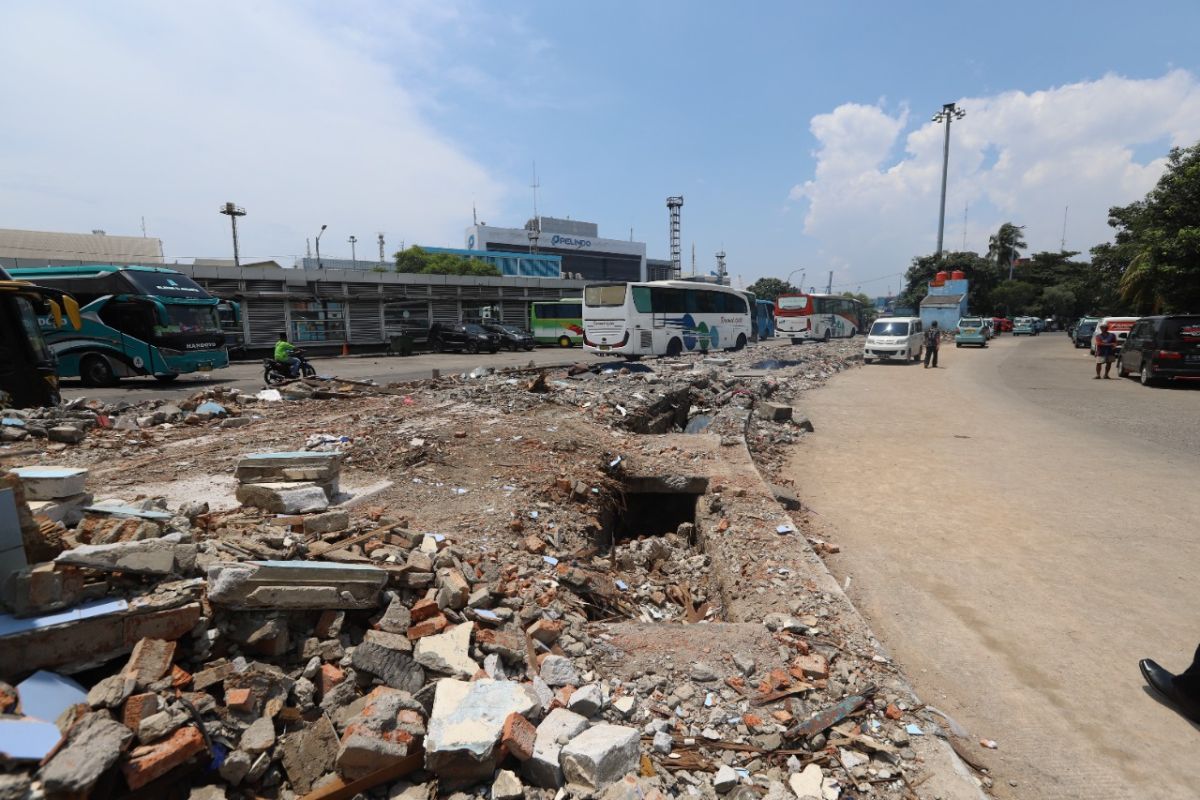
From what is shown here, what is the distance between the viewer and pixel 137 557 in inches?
106

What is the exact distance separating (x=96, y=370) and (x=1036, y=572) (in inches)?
734

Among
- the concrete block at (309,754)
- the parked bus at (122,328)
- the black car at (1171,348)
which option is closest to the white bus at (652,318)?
the parked bus at (122,328)


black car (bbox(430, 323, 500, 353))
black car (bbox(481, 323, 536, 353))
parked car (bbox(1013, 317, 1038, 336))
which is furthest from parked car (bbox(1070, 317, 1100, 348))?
black car (bbox(430, 323, 500, 353))

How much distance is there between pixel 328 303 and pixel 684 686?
27819 mm

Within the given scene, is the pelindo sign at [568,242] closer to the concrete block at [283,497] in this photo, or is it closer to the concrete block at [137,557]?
the concrete block at [283,497]

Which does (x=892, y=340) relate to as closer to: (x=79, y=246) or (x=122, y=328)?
(x=122, y=328)

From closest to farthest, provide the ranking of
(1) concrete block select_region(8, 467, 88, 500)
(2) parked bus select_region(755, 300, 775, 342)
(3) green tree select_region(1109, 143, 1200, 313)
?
(1) concrete block select_region(8, 467, 88, 500) → (3) green tree select_region(1109, 143, 1200, 313) → (2) parked bus select_region(755, 300, 775, 342)

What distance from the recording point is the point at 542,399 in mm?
10227

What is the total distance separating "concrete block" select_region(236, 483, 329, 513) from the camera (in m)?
4.44

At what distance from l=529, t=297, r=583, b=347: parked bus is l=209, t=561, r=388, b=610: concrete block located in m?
29.2

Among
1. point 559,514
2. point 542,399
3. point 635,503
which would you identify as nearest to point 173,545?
point 559,514

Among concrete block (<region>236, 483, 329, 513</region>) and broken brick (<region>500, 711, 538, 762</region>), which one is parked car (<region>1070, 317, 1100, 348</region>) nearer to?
concrete block (<region>236, 483, 329, 513</region>)

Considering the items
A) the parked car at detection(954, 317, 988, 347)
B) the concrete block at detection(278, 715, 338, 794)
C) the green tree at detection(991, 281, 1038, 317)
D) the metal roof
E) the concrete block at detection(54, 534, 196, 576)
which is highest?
the metal roof

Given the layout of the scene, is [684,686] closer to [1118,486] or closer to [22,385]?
[1118,486]
